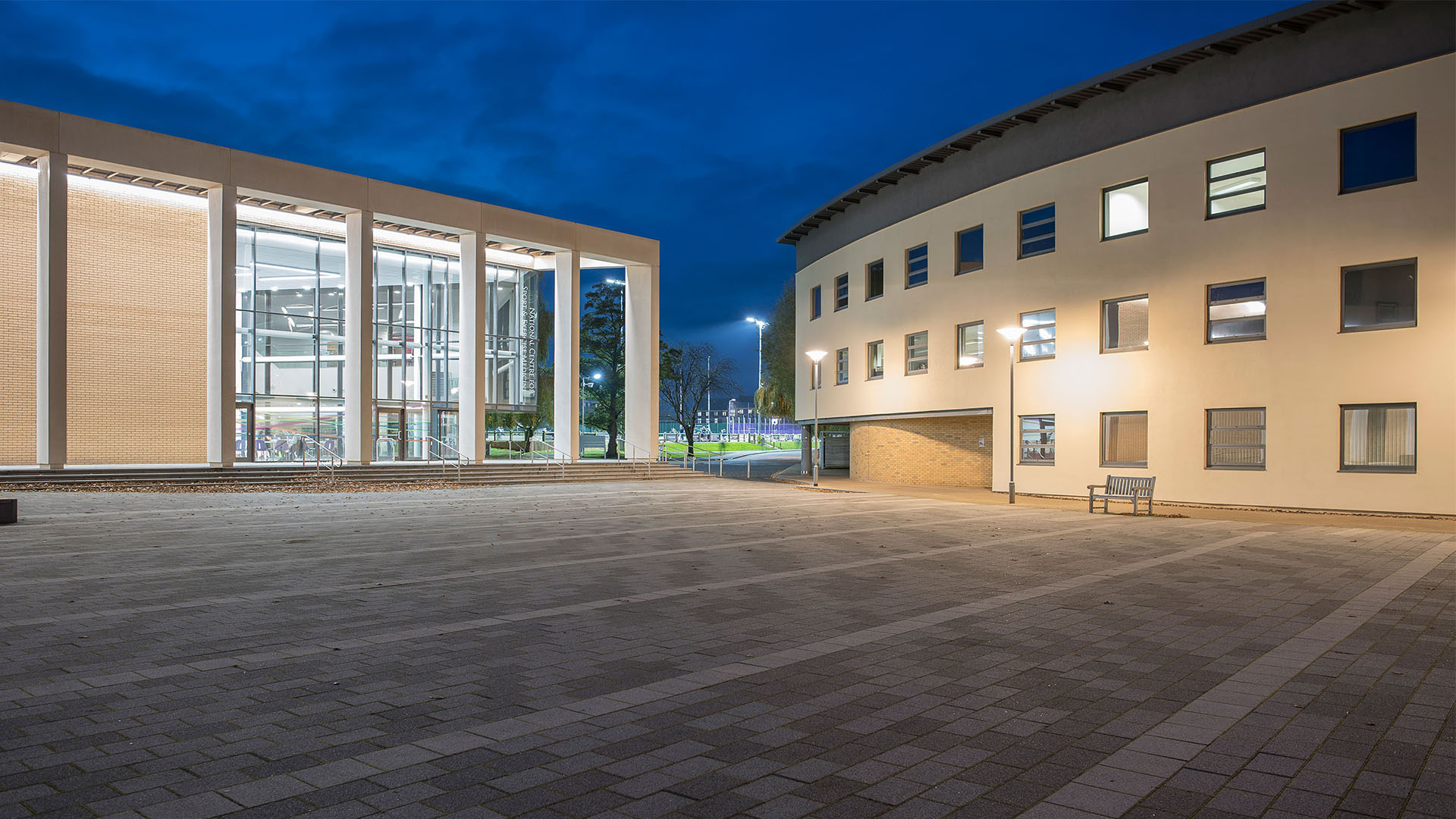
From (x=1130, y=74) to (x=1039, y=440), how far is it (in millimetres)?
10138

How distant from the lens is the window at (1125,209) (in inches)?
936

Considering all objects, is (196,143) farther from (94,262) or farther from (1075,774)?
(1075,774)

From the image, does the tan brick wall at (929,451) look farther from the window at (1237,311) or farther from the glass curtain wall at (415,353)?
the glass curtain wall at (415,353)

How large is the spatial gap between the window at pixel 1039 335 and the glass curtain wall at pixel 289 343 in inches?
921

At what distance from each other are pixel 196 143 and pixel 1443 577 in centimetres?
3030

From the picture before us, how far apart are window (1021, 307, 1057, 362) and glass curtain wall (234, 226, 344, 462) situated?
2339cm

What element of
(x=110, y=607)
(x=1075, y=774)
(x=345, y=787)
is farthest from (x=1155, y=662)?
(x=110, y=607)

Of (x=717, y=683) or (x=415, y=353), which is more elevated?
(x=415, y=353)

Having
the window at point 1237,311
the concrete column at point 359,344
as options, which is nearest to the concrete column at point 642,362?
the concrete column at point 359,344

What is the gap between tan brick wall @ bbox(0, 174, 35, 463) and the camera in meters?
26.0

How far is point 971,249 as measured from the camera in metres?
29.0

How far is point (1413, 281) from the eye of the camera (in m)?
18.9

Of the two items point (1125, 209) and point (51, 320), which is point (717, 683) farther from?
point (51, 320)

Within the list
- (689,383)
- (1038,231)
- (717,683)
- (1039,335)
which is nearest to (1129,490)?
(1039,335)
